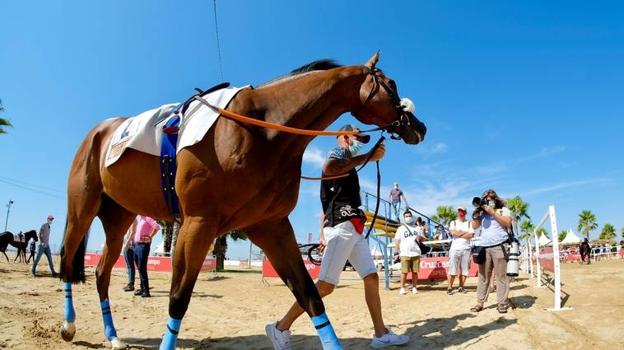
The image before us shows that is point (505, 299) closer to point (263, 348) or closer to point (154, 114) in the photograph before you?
point (263, 348)

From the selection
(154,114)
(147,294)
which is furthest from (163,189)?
(147,294)

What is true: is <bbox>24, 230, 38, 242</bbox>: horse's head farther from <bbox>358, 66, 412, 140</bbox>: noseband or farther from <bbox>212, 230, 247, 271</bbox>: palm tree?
<bbox>358, 66, 412, 140</bbox>: noseband

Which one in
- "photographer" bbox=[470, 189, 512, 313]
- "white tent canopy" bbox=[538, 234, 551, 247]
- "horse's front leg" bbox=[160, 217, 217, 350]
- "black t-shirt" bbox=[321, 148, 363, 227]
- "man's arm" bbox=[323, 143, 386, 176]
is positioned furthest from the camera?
"white tent canopy" bbox=[538, 234, 551, 247]

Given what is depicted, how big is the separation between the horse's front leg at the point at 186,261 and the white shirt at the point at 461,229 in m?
7.80

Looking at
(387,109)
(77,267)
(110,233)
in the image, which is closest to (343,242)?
(387,109)

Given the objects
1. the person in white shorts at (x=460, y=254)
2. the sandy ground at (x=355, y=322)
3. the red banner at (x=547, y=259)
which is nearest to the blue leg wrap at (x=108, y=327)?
the sandy ground at (x=355, y=322)

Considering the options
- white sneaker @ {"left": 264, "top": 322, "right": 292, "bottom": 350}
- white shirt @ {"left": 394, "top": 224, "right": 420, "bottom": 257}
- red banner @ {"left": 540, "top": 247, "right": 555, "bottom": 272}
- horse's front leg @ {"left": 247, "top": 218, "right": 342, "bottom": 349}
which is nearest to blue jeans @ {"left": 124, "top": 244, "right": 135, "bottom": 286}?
white shirt @ {"left": 394, "top": 224, "right": 420, "bottom": 257}

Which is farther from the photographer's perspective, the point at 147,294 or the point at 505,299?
the point at 147,294

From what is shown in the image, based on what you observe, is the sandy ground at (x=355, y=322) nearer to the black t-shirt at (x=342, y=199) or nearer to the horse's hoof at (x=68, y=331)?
the horse's hoof at (x=68, y=331)

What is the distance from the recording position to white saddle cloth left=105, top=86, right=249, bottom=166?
3.29 metres

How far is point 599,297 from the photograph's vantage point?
20.2 ft

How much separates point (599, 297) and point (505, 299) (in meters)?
1.69

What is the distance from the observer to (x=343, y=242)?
4.24 meters

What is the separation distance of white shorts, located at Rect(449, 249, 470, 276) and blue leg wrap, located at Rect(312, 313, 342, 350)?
688 cm
